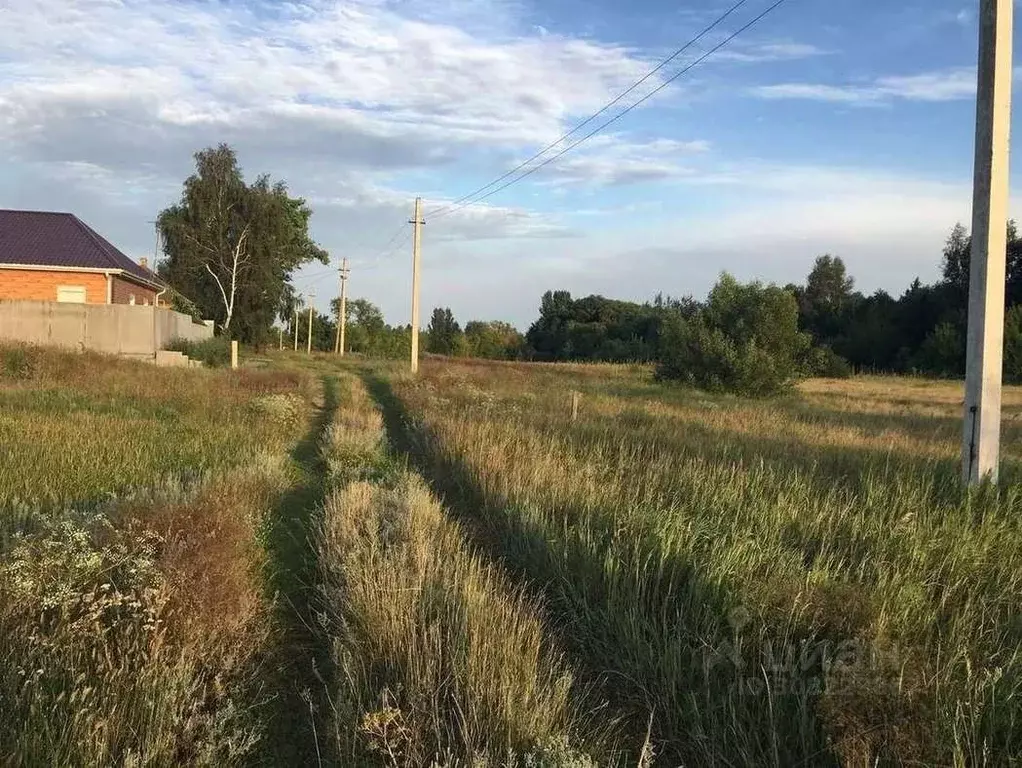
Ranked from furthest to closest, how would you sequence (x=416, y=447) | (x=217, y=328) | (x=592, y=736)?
(x=217, y=328), (x=416, y=447), (x=592, y=736)

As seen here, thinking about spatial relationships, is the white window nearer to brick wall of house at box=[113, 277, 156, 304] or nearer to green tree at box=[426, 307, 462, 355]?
brick wall of house at box=[113, 277, 156, 304]

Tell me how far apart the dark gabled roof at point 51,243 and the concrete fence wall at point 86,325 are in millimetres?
4280

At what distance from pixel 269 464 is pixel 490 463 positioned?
2820 mm

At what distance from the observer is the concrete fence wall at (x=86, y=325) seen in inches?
1045

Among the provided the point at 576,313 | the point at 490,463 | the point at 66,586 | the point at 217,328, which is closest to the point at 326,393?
the point at 490,463

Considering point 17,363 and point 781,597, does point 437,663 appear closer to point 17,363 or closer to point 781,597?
point 781,597

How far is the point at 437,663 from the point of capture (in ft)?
12.1

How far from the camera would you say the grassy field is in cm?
311

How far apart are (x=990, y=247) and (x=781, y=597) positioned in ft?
15.1

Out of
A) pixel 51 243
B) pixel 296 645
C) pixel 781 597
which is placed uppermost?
pixel 51 243

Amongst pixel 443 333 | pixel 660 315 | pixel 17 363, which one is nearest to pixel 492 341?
pixel 443 333

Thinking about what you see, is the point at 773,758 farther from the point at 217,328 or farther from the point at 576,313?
the point at 576,313

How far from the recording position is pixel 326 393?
22703mm

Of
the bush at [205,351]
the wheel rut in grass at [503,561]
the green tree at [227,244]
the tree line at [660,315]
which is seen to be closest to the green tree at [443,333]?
the tree line at [660,315]
